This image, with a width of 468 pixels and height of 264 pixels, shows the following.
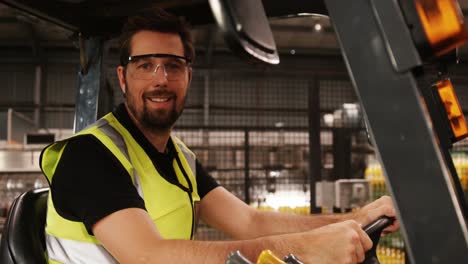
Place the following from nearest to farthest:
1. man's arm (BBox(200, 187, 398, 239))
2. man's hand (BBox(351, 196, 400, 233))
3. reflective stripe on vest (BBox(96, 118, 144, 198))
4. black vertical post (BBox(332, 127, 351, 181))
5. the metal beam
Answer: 1. man's hand (BBox(351, 196, 400, 233))
2. reflective stripe on vest (BBox(96, 118, 144, 198))
3. the metal beam
4. man's arm (BBox(200, 187, 398, 239))
5. black vertical post (BBox(332, 127, 351, 181))

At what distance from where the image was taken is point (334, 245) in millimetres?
1439

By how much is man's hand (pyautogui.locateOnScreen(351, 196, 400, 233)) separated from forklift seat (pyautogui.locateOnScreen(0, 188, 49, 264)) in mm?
1170

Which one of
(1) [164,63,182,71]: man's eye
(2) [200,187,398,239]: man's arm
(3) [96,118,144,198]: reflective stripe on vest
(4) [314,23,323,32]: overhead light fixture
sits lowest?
(2) [200,187,398,239]: man's arm

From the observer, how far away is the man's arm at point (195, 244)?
57.5 inches

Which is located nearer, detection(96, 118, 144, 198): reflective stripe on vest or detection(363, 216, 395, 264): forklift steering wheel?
detection(363, 216, 395, 264): forklift steering wheel

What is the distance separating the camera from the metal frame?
0.90 meters

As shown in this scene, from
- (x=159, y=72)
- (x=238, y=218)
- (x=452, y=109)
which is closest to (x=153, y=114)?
(x=159, y=72)

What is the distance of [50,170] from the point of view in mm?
1960

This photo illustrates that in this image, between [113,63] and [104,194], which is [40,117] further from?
[104,194]

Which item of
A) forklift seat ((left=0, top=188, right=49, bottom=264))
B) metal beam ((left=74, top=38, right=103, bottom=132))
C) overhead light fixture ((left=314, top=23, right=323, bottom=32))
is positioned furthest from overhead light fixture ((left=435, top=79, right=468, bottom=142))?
overhead light fixture ((left=314, top=23, right=323, bottom=32))

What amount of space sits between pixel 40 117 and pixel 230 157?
926 cm

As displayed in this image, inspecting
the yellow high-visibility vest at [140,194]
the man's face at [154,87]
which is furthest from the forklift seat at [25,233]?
the man's face at [154,87]

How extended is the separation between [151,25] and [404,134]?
1426 mm

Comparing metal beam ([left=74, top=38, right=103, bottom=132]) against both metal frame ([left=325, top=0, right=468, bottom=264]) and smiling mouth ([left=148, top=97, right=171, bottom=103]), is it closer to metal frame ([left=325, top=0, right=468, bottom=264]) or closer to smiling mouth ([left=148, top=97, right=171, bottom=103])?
smiling mouth ([left=148, top=97, right=171, bottom=103])
